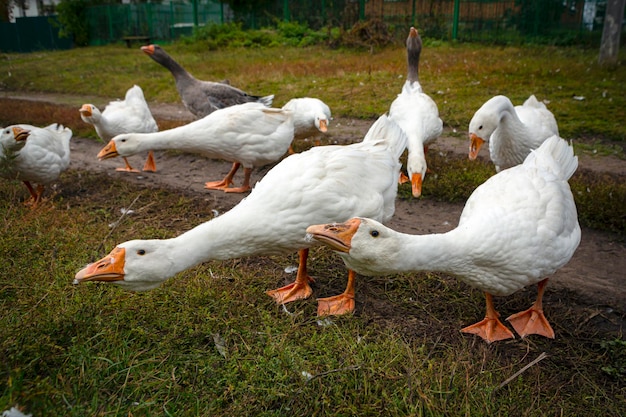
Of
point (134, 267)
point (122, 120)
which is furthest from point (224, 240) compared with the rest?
point (122, 120)

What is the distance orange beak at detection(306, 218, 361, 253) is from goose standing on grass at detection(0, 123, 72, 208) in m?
3.36

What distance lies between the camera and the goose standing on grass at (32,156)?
15.2 ft

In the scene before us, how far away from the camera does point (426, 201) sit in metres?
5.32

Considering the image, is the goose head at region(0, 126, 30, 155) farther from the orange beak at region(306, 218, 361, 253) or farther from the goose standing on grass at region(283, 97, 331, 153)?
the orange beak at region(306, 218, 361, 253)

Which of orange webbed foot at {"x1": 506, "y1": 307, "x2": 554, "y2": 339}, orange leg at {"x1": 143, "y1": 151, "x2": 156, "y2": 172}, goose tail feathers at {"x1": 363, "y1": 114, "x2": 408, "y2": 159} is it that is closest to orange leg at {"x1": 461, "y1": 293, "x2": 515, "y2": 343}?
orange webbed foot at {"x1": 506, "y1": 307, "x2": 554, "y2": 339}

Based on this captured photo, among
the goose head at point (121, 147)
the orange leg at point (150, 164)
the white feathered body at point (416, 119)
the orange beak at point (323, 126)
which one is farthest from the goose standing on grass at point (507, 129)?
the orange leg at point (150, 164)

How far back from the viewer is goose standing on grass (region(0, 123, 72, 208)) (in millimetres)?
4637

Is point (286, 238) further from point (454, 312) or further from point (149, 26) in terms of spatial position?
point (149, 26)

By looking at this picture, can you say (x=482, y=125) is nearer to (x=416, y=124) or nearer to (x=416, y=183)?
(x=416, y=183)

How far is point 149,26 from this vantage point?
24.4 m

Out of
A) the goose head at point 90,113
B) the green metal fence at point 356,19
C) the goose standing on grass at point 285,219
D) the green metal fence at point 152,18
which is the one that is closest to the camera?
the goose standing on grass at point 285,219

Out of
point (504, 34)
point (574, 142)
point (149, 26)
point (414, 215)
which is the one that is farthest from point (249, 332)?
point (149, 26)

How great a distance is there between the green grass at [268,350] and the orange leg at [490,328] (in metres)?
0.07

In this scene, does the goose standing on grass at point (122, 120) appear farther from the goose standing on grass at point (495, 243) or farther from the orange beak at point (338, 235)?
the goose standing on grass at point (495, 243)
